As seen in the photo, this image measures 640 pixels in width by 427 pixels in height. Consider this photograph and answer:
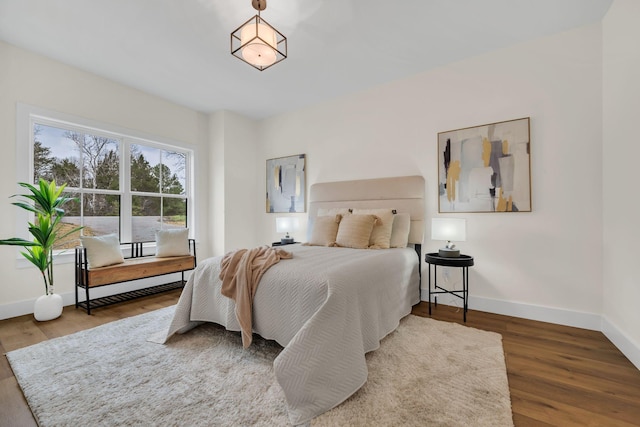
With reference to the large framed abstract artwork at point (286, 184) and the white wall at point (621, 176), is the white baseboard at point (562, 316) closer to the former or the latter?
the white wall at point (621, 176)

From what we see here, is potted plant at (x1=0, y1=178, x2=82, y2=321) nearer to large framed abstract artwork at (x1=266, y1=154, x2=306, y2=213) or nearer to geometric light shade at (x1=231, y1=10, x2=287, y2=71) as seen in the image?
geometric light shade at (x1=231, y1=10, x2=287, y2=71)

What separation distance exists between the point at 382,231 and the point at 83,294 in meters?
3.70

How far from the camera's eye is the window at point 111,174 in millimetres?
3258

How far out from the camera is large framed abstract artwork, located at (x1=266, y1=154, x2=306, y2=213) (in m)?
4.55

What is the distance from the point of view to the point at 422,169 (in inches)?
135

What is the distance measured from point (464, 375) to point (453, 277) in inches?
62.2

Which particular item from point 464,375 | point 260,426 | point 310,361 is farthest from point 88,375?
point 464,375

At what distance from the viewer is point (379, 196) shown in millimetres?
3660

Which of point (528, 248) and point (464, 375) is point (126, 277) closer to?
point (464, 375)

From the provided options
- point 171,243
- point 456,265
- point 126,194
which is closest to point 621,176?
point 456,265

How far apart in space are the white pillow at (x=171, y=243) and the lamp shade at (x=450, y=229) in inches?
132

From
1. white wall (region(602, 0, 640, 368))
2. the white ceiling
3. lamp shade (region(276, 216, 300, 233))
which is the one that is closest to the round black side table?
white wall (region(602, 0, 640, 368))

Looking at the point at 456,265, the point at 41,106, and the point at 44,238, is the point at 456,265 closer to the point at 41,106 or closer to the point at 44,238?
the point at 44,238

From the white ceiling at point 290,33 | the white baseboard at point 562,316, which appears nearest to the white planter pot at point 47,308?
the white ceiling at point 290,33
